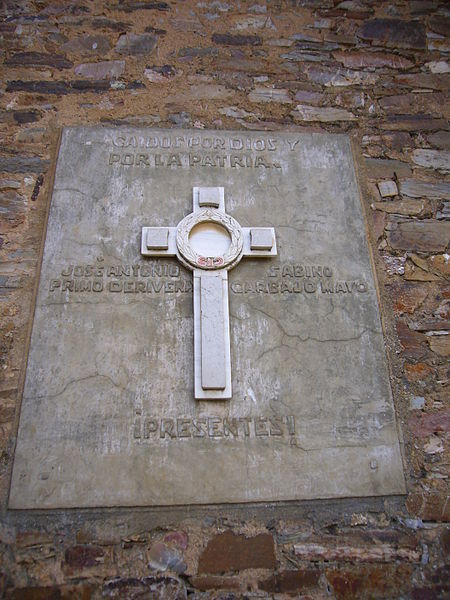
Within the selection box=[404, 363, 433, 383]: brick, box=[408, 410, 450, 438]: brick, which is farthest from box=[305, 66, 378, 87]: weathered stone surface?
box=[408, 410, 450, 438]: brick

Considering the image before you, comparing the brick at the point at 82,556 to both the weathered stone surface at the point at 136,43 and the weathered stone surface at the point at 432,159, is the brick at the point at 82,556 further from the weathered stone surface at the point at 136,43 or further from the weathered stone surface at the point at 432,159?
the weathered stone surface at the point at 136,43

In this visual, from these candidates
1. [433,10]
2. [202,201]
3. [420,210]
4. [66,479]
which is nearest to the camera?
[66,479]

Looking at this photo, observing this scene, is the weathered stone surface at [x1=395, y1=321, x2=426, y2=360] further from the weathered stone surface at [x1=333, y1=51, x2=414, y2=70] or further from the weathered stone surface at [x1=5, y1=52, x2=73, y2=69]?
the weathered stone surface at [x1=5, y1=52, x2=73, y2=69]

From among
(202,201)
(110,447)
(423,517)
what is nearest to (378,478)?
(423,517)

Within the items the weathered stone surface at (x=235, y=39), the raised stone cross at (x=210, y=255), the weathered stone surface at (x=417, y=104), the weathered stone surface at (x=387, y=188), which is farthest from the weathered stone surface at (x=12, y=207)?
the weathered stone surface at (x=417, y=104)

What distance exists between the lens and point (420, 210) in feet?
10.8

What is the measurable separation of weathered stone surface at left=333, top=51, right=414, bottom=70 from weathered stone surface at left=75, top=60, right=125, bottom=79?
1.44 m

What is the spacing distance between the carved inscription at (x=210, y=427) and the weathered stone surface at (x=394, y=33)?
270 cm

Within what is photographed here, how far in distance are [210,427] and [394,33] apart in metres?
2.97

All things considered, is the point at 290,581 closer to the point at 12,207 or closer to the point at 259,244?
the point at 259,244

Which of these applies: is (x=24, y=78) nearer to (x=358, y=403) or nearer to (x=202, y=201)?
(x=202, y=201)

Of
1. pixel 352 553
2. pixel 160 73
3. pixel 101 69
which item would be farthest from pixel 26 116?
pixel 352 553

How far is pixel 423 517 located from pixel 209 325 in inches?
53.1

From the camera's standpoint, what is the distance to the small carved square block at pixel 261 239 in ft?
9.64
